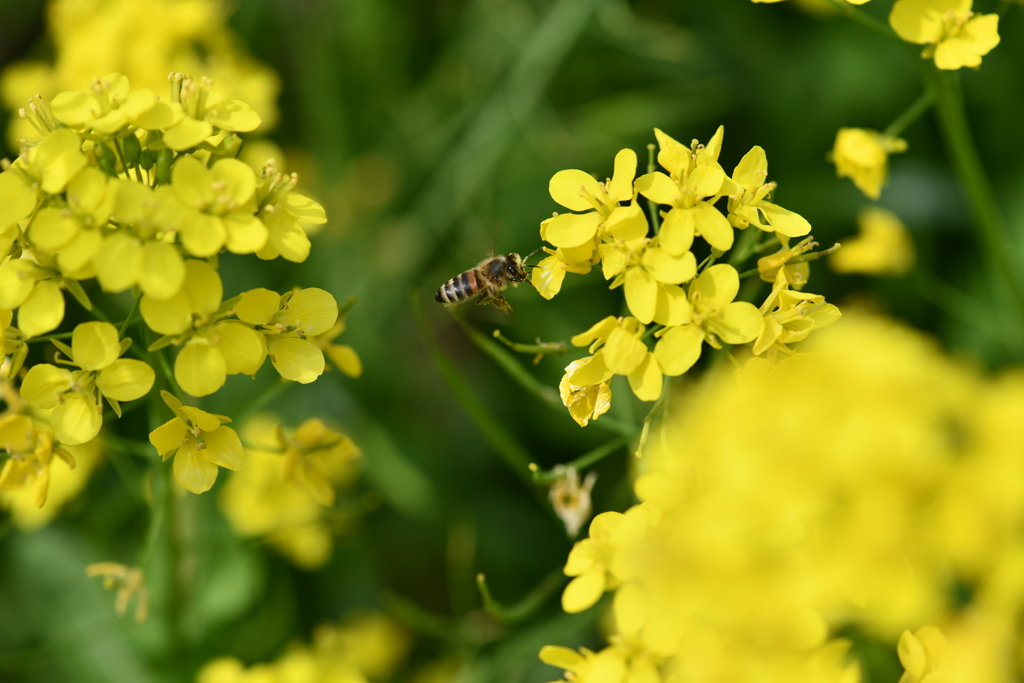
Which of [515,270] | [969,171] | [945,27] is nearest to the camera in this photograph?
[945,27]

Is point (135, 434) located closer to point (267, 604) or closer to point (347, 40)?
point (267, 604)

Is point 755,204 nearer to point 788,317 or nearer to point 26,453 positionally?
point 788,317

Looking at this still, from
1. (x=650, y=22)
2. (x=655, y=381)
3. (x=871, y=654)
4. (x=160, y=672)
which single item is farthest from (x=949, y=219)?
(x=160, y=672)

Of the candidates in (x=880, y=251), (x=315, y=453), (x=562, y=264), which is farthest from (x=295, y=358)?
(x=880, y=251)

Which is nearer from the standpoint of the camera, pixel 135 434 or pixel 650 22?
pixel 135 434

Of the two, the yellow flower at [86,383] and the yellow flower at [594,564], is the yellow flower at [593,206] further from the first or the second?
the yellow flower at [86,383]

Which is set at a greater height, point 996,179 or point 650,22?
point 650,22

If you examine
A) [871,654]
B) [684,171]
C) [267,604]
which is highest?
[684,171]

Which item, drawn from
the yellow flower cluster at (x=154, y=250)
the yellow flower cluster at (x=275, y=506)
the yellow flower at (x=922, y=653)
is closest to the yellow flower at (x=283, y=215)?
the yellow flower cluster at (x=154, y=250)
